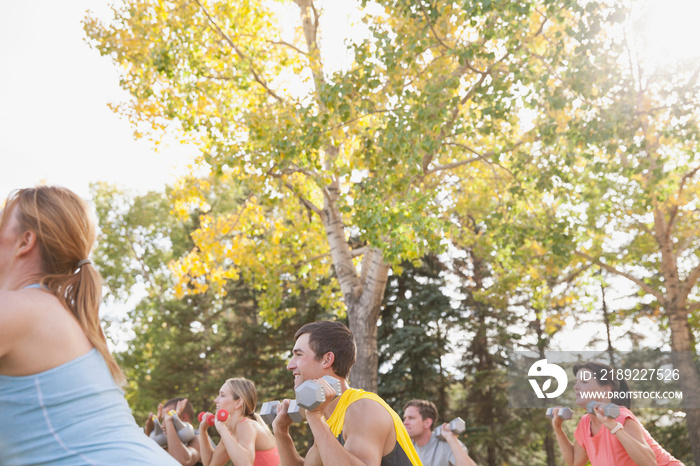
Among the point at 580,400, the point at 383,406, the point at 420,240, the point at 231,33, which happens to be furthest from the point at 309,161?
the point at 383,406

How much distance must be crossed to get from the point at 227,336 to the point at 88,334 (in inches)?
943

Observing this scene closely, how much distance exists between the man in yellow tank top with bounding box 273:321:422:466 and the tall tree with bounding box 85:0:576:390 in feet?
22.5

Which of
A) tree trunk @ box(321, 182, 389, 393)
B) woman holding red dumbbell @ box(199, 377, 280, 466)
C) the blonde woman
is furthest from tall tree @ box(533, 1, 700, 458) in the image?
the blonde woman

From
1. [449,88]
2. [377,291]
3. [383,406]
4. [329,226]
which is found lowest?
[383,406]

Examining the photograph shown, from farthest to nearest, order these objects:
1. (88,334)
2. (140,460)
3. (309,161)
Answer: (309,161)
(88,334)
(140,460)

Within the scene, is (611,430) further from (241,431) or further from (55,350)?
(55,350)

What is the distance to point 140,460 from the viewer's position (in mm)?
1749

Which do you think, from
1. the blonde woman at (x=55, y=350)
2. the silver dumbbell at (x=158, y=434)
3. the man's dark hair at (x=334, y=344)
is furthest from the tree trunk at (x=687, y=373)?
the blonde woman at (x=55, y=350)

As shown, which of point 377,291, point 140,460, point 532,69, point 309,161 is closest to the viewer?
point 140,460

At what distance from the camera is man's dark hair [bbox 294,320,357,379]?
13.3 feet

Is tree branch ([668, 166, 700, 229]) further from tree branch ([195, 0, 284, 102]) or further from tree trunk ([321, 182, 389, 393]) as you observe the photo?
tree branch ([195, 0, 284, 102])

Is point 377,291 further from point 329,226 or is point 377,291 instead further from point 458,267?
point 458,267

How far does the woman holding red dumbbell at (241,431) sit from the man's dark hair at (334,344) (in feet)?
7.73

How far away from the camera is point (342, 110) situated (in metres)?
11.3
